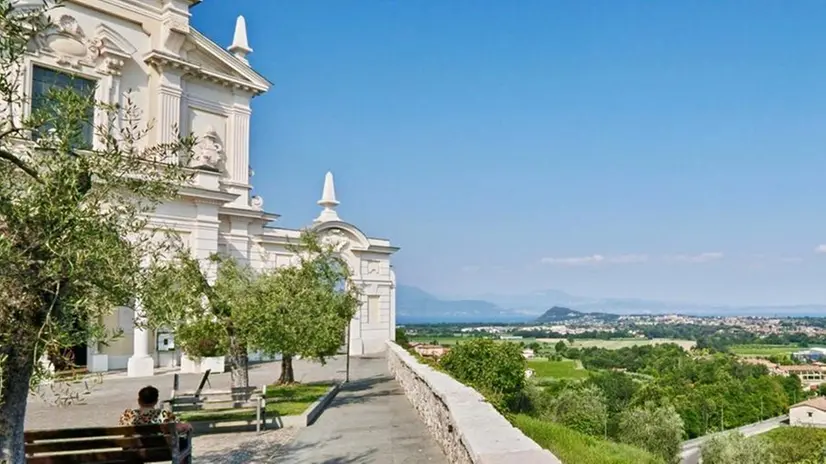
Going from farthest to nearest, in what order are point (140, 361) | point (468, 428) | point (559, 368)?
1. point (559, 368)
2. point (140, 361)
3. point (468, 428)

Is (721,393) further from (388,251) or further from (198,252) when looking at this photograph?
(198,252)

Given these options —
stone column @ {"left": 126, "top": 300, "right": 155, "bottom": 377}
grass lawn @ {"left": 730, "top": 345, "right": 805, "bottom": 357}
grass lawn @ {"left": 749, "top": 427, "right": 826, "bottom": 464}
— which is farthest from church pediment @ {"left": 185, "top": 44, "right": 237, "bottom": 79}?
grass lawn @ {"left": 730, "top": 345, "right": 805, "bottom": 357}

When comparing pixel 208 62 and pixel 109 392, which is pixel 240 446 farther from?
pixel 208 62

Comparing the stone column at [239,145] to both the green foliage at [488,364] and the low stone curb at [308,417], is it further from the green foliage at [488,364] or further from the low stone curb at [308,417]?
the low stone curb at [308,417]

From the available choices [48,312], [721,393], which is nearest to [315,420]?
[48,312]

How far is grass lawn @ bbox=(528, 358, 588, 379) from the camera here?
83.7 meters

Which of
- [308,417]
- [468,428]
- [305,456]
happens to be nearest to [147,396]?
[305,456]

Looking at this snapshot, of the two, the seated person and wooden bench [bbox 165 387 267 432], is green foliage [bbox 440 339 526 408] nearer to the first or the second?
wooden bench [bbox 165 387 267 432]

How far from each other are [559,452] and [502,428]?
1441mm

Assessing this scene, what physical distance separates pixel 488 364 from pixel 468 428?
12.0 meters

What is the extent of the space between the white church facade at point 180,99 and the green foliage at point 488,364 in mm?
5534

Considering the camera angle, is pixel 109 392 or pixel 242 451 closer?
pixel 242 451

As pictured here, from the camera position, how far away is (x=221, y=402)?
36.1 feet

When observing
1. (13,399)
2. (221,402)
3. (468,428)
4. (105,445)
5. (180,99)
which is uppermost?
(180,99)
